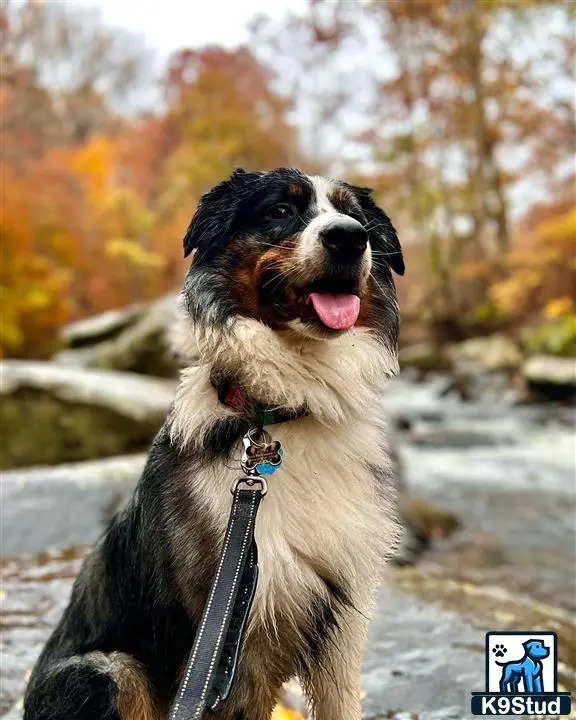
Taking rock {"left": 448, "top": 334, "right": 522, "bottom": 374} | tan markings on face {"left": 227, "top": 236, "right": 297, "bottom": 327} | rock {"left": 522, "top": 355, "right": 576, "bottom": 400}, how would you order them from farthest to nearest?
rock {"left": 448, "top": 334, "right": 522, "bottom": 374}, rock {"left": 522, "top": 355, "right": 576, "bottom": 400}, tan markings on face {"left": 227, "top": 236, "right": 297, "bottom": 327}

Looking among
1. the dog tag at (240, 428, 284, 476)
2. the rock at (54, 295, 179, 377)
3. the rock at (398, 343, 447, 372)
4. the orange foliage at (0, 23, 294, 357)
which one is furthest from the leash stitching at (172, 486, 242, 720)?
the rock at (398, 343, 447, 372)

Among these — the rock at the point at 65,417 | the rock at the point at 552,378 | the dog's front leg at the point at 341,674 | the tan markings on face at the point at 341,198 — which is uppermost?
the rock at the point at 552,378

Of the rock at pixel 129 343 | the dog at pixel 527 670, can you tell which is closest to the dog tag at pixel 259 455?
the dog at pixel 527 670

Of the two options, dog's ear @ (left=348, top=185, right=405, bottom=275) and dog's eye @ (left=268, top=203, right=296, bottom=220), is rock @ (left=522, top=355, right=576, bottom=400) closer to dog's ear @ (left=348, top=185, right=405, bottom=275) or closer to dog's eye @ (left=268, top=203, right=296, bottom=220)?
dog's ear @ (left=348, top=185, right=405, bottom=275)

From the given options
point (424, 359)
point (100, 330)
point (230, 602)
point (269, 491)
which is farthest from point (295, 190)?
point (424, 359)

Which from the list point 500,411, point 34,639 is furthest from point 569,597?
point 500,411

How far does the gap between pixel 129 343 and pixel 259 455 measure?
39.4 feet

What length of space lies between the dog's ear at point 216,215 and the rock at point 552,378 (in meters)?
14.1

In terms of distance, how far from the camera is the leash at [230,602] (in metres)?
1.85

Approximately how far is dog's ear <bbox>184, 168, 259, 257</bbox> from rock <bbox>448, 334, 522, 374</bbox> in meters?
16.5

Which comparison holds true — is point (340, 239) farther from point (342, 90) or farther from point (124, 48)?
point (124, 48)

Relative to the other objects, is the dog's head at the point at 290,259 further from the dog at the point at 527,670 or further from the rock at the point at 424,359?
the rock at the point at 424,359

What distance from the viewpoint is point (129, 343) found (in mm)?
13633

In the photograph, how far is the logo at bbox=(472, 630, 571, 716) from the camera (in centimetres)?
297
